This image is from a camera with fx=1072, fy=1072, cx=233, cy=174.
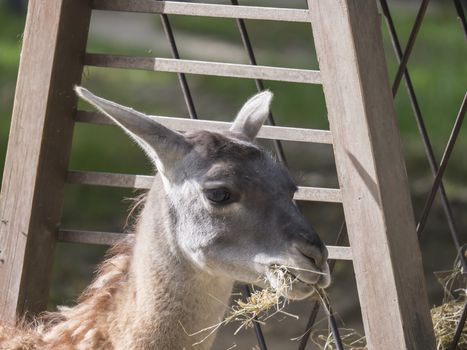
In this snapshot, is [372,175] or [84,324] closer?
[372,175]

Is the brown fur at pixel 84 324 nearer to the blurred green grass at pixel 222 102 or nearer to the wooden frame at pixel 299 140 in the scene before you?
the wooden frame at pixel 299 140

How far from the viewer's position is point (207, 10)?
4.85 m

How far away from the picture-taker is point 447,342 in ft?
17.0

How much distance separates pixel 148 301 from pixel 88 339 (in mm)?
318

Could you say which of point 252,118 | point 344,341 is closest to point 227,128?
point 252,118

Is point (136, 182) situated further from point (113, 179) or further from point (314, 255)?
point (314, 255)

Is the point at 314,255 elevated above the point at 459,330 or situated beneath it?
elevated above

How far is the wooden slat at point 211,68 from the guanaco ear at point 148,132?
1.48 feet

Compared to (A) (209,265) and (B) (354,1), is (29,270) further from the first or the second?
(B) (354,1)

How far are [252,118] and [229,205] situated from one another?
0.66 m

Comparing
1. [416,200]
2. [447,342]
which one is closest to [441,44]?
[416,200]

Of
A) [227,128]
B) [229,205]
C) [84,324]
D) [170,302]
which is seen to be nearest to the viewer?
[229,205]

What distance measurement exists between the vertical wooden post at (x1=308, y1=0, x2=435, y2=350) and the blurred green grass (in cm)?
515

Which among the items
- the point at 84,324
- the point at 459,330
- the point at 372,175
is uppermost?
the point at 372,175
